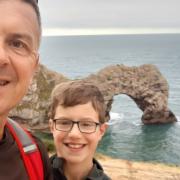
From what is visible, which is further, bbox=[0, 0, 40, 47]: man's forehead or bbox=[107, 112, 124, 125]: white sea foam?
bbox=[107, 112, 124, 125]: white sea foam

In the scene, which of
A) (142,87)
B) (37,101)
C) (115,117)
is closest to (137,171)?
(37,101)

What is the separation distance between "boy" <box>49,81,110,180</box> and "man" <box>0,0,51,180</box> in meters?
1.02

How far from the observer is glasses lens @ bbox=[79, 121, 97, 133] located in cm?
379

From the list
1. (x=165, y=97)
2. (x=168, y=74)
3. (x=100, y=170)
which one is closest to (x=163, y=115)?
(x=165, y=97)

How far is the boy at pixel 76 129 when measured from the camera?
3.74 metres

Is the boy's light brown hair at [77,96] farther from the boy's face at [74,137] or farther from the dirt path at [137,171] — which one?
the dirt path at [137,171]

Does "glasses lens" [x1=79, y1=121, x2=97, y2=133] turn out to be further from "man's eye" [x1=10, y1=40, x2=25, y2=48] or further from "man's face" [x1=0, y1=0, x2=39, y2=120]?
"man's eye" [x1=10, y1=40, x2=25, y2=48]

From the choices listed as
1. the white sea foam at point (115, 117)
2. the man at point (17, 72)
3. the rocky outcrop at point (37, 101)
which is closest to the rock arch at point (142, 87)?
the white sea foam at point (115, 117)

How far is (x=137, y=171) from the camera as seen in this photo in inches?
666

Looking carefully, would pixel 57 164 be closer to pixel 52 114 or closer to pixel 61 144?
pixel 61 144

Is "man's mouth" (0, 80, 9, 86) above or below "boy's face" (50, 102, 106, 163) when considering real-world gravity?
above

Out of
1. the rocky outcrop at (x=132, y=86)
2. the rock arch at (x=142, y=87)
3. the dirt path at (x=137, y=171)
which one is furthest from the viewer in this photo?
the rock arch at (x=142, y=87)

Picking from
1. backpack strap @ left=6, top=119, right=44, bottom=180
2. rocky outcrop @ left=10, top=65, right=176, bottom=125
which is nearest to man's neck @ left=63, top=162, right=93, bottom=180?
backpack strap @ left=6, top=119, right=44, bottom=180

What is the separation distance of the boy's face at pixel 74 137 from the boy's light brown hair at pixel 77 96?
0.05 m
